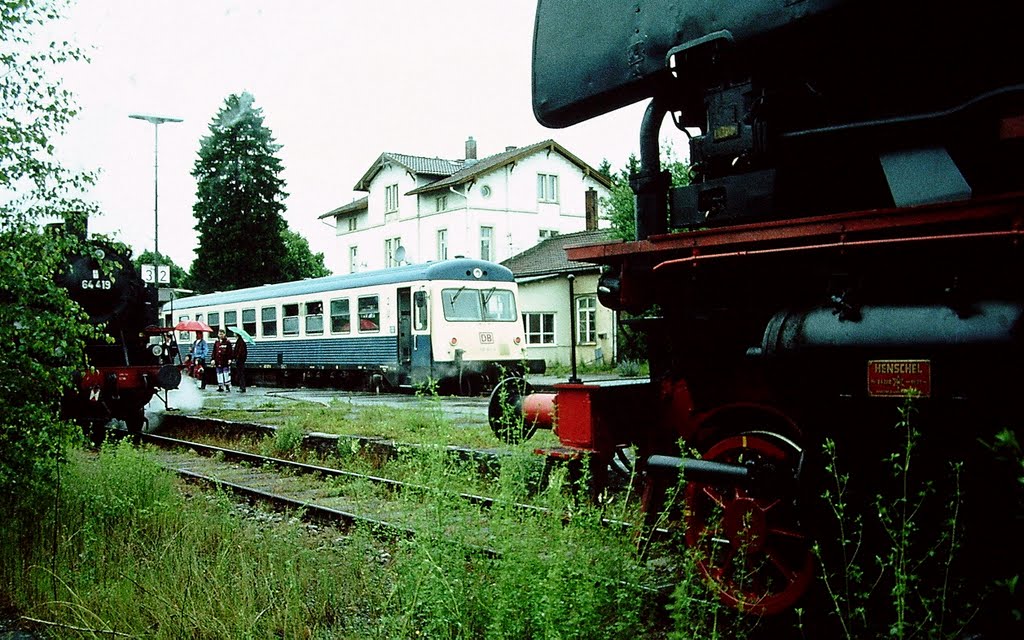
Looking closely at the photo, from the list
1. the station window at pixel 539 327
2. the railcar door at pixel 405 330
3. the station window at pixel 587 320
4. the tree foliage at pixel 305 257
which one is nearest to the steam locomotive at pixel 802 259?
the railcar door at pixel 405 330

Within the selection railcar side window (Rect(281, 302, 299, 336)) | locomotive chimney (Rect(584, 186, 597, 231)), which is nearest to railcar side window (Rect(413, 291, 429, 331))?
railcar side window (Rect(281, 302, 299, 336))

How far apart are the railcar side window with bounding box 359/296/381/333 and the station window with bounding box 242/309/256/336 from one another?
22.6 ft

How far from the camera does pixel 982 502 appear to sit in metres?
3.41

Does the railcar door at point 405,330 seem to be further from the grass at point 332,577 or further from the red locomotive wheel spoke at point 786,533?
the red locomotive wheel spoke at point 786,533

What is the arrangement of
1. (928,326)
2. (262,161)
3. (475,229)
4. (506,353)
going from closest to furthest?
(928,326), (506,353), (475,229), (262,161)

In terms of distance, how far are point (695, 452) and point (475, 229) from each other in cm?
3747

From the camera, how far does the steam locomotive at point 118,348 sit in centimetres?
1312

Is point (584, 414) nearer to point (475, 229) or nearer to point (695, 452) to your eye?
point (695, 452)

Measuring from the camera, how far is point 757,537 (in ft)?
13.2

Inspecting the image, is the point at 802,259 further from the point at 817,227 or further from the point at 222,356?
the point at 222,356

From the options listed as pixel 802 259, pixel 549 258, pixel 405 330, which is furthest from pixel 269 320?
pixel 802 259

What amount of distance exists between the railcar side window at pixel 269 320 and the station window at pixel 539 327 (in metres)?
10.9

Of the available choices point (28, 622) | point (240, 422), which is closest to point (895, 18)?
point (28, 622)

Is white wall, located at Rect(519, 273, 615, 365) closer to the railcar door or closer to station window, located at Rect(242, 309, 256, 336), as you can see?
station window, located at Rect(242, 309, 256, 336)
